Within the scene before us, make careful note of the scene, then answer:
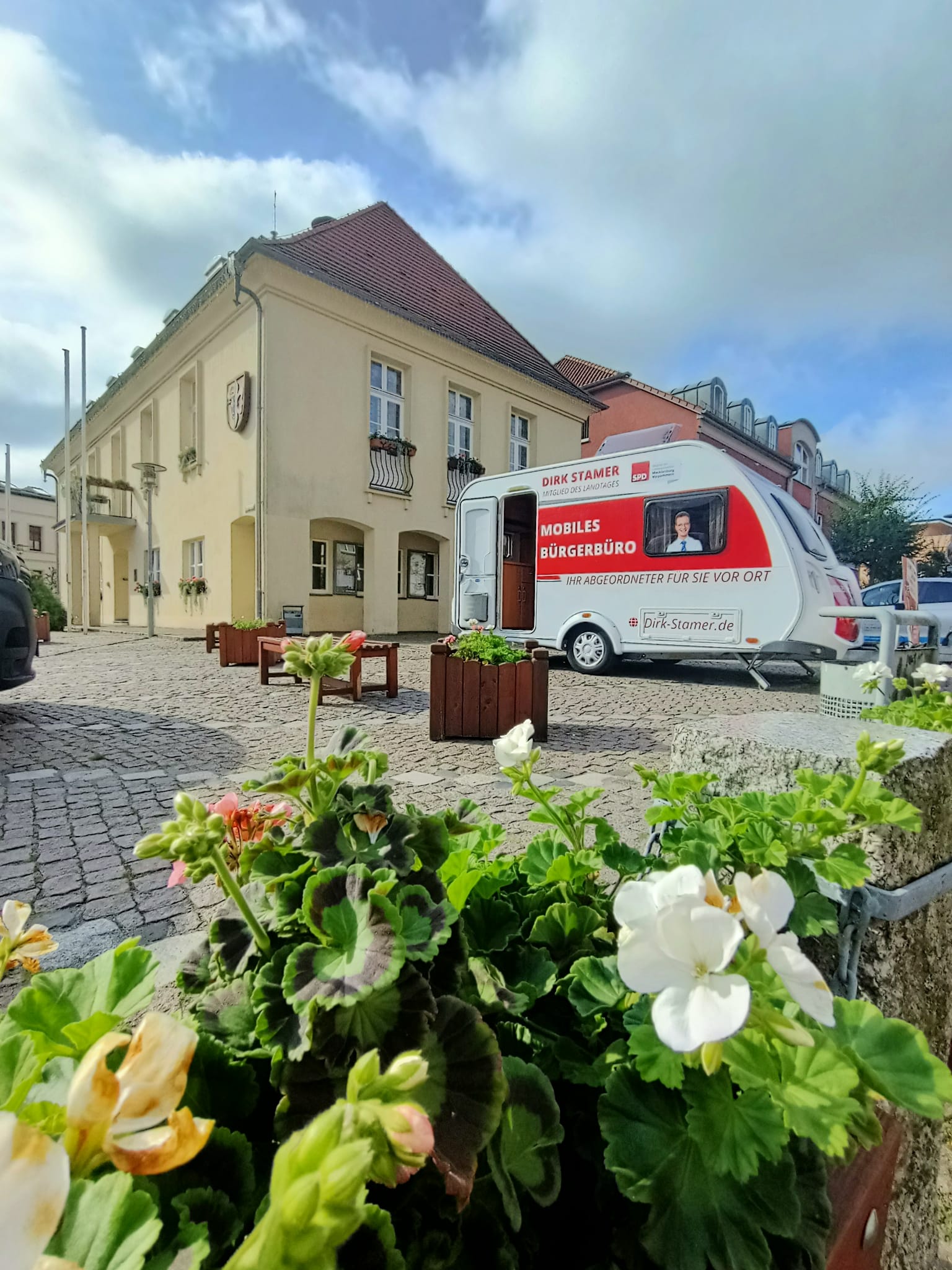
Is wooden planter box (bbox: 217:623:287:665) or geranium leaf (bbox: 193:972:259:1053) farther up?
geranium leaf (bbox: 193:972:259:1053)

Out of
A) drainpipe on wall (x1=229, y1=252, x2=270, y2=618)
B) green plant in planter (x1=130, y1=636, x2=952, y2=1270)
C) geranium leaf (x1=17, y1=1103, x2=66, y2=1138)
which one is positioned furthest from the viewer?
drainpipe on wall (x1=229, y1=252, x2=270, y2=618)

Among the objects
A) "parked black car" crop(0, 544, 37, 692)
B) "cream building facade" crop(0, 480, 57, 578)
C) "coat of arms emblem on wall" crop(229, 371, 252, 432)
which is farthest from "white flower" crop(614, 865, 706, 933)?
"cream building facade" crop(0, 480, 57, 578)

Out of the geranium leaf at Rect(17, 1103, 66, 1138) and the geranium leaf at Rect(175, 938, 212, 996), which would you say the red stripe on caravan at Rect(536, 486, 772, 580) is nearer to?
the geranium leaf at Rect(175, 938, 212, 996)

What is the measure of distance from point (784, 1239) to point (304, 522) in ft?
49.4

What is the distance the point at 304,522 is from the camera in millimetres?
14773

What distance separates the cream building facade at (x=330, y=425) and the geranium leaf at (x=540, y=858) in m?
13.9

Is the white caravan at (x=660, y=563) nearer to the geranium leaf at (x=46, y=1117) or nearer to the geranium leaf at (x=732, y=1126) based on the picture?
the geranium leaf at (x=732, y=1126)

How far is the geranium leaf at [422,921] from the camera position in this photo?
0.59 m

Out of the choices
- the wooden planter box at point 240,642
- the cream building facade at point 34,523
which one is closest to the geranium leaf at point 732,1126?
the wooden planter box at point 240,642

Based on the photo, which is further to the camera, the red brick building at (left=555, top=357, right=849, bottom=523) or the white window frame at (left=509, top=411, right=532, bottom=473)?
the red brick building at (left=555, top=357, right=849, bottom=523)

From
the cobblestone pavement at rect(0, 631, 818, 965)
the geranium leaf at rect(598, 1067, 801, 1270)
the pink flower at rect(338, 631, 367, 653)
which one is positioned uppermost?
the pink flower at rect(338, 631, 367, 653)

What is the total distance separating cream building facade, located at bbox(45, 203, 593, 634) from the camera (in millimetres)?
14383

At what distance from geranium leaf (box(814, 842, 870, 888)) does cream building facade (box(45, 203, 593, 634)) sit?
14206 millimetres

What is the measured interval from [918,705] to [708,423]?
24.5 m
